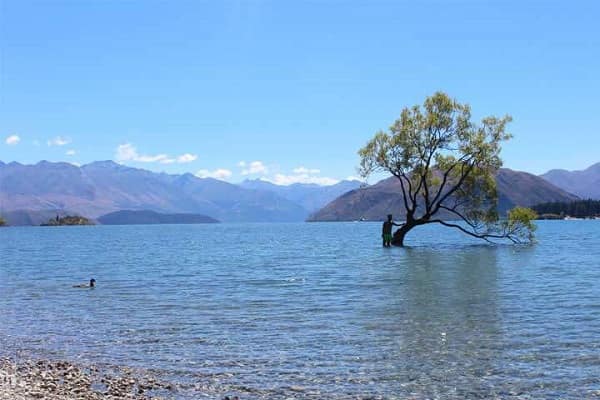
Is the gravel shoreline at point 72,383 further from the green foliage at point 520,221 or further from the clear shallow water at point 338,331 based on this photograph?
the green foliage at point 520,221

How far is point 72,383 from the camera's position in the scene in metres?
16.8

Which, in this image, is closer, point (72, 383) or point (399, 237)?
point (72, 383)

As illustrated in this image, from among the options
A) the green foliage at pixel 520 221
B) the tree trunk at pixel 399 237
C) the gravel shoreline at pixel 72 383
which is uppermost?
the green foliage at pixel 520 221

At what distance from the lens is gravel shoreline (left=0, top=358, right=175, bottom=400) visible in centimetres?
1545

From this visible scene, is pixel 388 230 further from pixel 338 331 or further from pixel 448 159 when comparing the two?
pixel 338 331

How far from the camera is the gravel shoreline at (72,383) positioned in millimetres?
15445

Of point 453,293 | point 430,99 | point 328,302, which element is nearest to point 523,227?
point 430,99

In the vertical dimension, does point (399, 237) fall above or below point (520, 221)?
below

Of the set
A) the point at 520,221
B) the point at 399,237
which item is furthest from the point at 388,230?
the point at 520,221

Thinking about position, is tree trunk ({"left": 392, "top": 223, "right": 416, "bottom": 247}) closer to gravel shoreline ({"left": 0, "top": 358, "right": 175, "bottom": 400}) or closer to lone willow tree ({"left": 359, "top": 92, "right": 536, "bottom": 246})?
lone willow tree ({"left": 359, "top": 92, "right": 536, "bottom": 246})

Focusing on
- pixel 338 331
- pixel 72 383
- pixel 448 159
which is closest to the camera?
pixel 72 383

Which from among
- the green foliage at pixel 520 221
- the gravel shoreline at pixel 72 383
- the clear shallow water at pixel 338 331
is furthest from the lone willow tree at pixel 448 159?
the gravel shoreline at pixel 72 383

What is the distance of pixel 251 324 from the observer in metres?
26.1

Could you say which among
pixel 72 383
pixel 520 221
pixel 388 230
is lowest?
pixel 72 383
